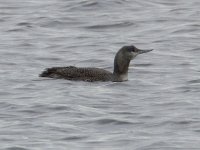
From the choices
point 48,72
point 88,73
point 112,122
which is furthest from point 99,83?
point 112,122

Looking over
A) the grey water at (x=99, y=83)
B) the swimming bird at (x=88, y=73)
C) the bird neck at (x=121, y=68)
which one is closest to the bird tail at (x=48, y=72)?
the swimming bird at (x=88, y=73)

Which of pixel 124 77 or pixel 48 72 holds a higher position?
pixel 48 72

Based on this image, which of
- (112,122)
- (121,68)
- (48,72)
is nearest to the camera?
(112,122)

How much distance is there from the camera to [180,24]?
25.3 m

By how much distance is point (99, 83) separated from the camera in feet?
61.8

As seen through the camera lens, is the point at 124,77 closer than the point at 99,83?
No

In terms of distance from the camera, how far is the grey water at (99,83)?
1484cm

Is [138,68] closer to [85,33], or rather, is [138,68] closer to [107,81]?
[107,81]

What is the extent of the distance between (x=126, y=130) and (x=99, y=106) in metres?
1.79

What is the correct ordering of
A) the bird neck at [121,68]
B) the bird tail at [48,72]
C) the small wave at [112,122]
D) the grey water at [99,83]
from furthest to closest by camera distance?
the bird neck at [121,68] < the bird tail at [48,72] < the small wave at [112,122] < the grey water at [99,83]

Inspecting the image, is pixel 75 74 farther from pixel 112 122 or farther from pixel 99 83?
pixel 112 122

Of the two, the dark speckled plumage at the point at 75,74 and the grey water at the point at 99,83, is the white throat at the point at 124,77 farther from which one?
the dark speckled plumage at the point at 75,74

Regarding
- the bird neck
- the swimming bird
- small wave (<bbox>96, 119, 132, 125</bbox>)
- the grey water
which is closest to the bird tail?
the swimming bird

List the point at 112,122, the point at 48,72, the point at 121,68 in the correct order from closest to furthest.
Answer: the point at 112,122
the point at 48,72
the point at 121,68
